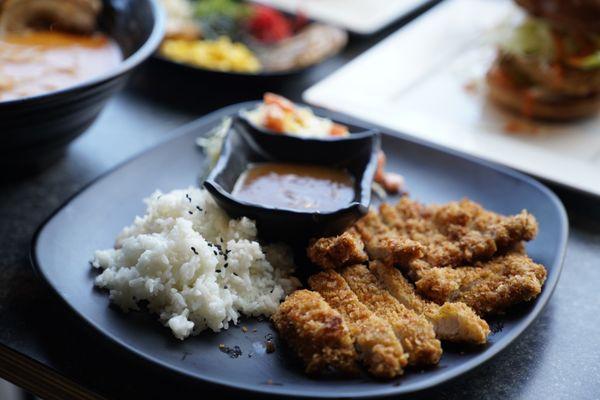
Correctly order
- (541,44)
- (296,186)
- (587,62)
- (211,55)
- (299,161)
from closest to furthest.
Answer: (296,186) → (299,161) → (587,62) → (541,44) → (211,55)

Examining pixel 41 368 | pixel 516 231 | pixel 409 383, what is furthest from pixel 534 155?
pixel 41 368

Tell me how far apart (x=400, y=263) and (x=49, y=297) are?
1342mm

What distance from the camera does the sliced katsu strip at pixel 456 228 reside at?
2811mm

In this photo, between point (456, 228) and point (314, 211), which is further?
point (456, 228)

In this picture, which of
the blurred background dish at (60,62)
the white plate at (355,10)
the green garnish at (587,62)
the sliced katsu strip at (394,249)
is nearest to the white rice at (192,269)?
the sliced katsu strip at (394,249)

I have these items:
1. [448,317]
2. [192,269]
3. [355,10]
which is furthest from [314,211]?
[355,10]

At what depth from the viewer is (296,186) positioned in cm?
314

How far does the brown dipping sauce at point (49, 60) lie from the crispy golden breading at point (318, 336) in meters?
1.74

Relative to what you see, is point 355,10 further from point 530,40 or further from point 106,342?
point 106,342

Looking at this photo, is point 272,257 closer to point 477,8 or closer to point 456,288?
point 456,288

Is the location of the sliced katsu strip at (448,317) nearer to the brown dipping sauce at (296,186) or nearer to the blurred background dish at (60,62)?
the brown dipping sauce at (296,186)

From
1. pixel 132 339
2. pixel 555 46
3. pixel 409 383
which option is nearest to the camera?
pixel 409 383

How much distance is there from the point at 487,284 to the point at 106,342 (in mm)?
1333

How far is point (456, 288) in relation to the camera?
8.68 ft
